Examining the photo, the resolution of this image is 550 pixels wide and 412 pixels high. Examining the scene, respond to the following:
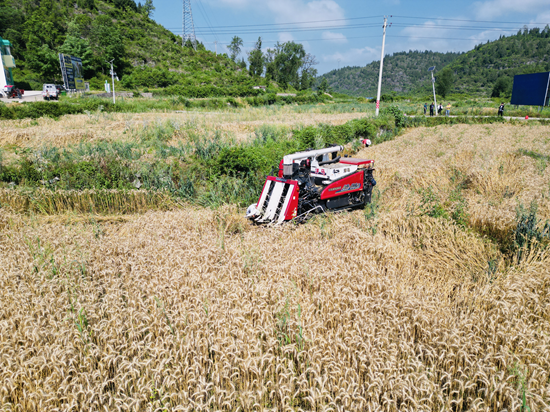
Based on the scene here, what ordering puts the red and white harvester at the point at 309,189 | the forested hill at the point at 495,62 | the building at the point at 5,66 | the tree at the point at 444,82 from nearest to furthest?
the red and white harvester at the point at 309,189 → the building at the point at 5,66 → the tree at the point at 444,82 → the forested hill at the point at 495,62

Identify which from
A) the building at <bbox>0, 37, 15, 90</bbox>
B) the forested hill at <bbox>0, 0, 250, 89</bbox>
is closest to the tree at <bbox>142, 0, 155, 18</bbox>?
the forested hill at <bbox>0, 0, 250, 89</bbox>

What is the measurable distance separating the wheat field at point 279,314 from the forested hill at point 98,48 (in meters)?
49.6

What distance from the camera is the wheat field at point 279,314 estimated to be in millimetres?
2730

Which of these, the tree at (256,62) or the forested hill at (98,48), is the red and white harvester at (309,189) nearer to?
the forested hill at (98,48)

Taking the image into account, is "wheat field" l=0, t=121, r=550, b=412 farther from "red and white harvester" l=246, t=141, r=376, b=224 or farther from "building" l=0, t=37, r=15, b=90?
"building" l=0, t=37, r=15, b=90

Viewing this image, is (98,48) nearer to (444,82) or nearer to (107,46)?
(107,46)

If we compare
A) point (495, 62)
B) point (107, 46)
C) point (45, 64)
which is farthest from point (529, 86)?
point (495, 62)

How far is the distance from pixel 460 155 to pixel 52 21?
81.8 metres

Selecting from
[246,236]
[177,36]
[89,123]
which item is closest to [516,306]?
[246,236]

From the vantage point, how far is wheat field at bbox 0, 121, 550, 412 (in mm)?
2730

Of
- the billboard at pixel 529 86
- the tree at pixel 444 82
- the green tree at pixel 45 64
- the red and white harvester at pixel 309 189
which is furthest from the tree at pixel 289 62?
the red and white harvester at pixel 309 189

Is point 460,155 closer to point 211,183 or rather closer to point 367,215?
point 367,215

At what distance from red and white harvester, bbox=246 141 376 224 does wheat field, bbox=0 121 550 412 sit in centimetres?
47

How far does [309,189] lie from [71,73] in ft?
129
